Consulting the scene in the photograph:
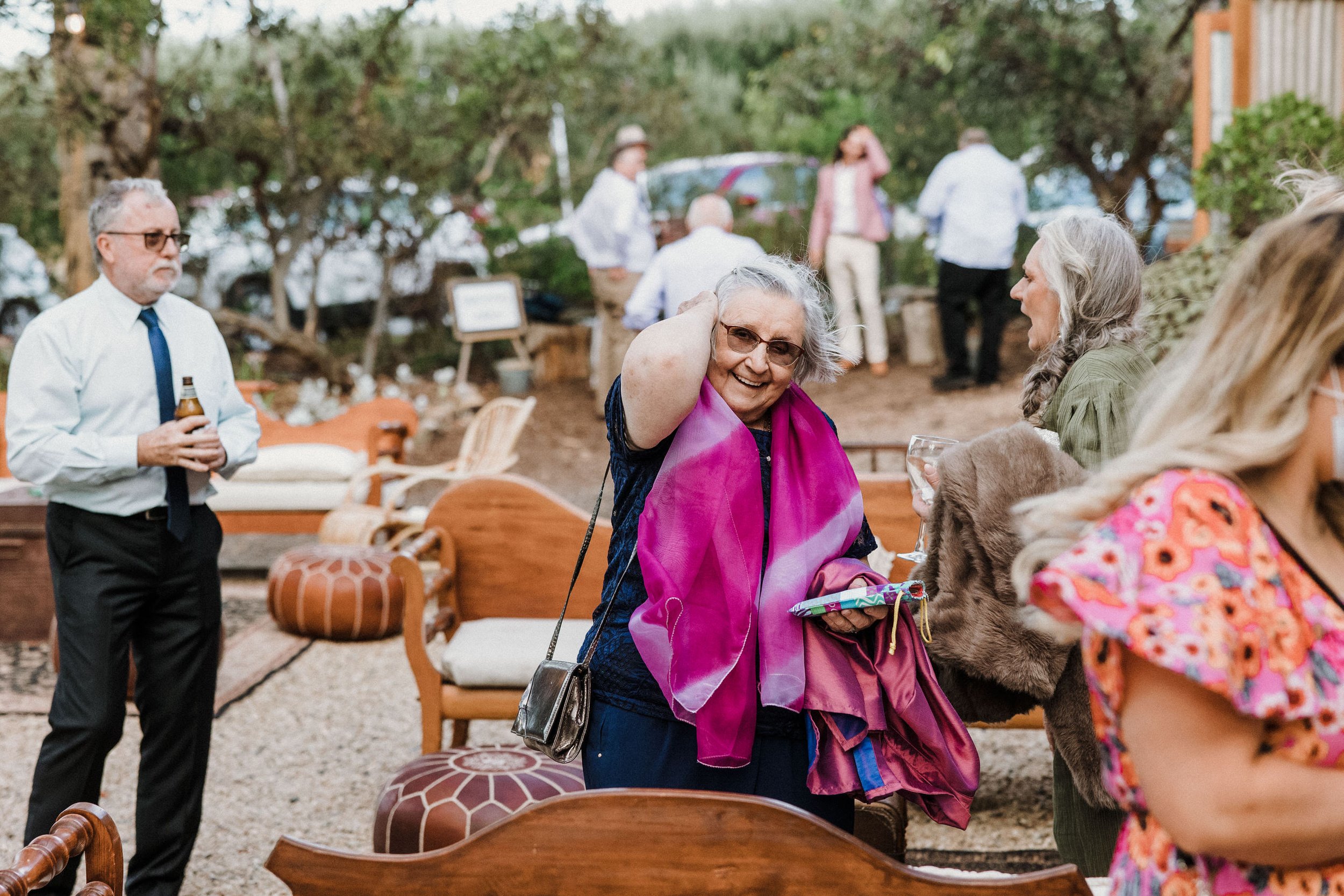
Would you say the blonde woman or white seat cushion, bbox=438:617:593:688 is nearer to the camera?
the blonde woman

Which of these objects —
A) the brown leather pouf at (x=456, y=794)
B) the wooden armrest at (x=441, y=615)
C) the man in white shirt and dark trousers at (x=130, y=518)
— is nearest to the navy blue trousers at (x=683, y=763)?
the brown leather pouf at (x=456, y=794)

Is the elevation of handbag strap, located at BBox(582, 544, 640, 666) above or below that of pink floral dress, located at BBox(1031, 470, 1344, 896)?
below

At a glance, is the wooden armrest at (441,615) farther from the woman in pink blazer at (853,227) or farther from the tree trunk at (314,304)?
the tree trunk at (314,304)

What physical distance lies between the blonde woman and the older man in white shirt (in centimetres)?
685

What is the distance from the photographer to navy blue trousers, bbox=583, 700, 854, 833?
2.19m

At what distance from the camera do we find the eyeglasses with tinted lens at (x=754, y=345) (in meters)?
2.27

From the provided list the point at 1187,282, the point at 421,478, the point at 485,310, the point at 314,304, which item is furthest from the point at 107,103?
the point at 1187,282

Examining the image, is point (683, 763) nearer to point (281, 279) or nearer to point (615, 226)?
point (615, 226)

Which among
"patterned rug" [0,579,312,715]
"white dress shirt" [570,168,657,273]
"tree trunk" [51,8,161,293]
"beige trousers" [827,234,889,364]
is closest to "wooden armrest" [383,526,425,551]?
"patterned rug" [0,579,312,715]

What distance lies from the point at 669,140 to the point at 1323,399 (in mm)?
15203

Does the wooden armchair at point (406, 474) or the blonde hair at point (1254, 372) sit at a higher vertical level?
the blonde hair at point (1254, 372)

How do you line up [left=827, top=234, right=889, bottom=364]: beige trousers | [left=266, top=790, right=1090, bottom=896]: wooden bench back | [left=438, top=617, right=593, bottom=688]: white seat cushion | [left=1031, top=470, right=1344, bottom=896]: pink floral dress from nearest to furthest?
[left=1031, top=470, right=1344, bottom=896]: pink floral dress, [left=266, top=790, right=1090, bottom=896]: wooden bench back, [left=438, top=617, right=593, bottom=688]: white seat cushion, [left=827, top=234, right=889, bottom=364]: beige trousers

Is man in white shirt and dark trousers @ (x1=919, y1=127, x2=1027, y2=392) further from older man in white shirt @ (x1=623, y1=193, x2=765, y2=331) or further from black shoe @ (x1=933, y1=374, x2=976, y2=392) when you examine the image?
older man in white shirt @ (x1=623, y1=193, x2=765, y2=331)

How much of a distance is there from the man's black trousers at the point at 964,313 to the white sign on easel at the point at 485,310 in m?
4.03
